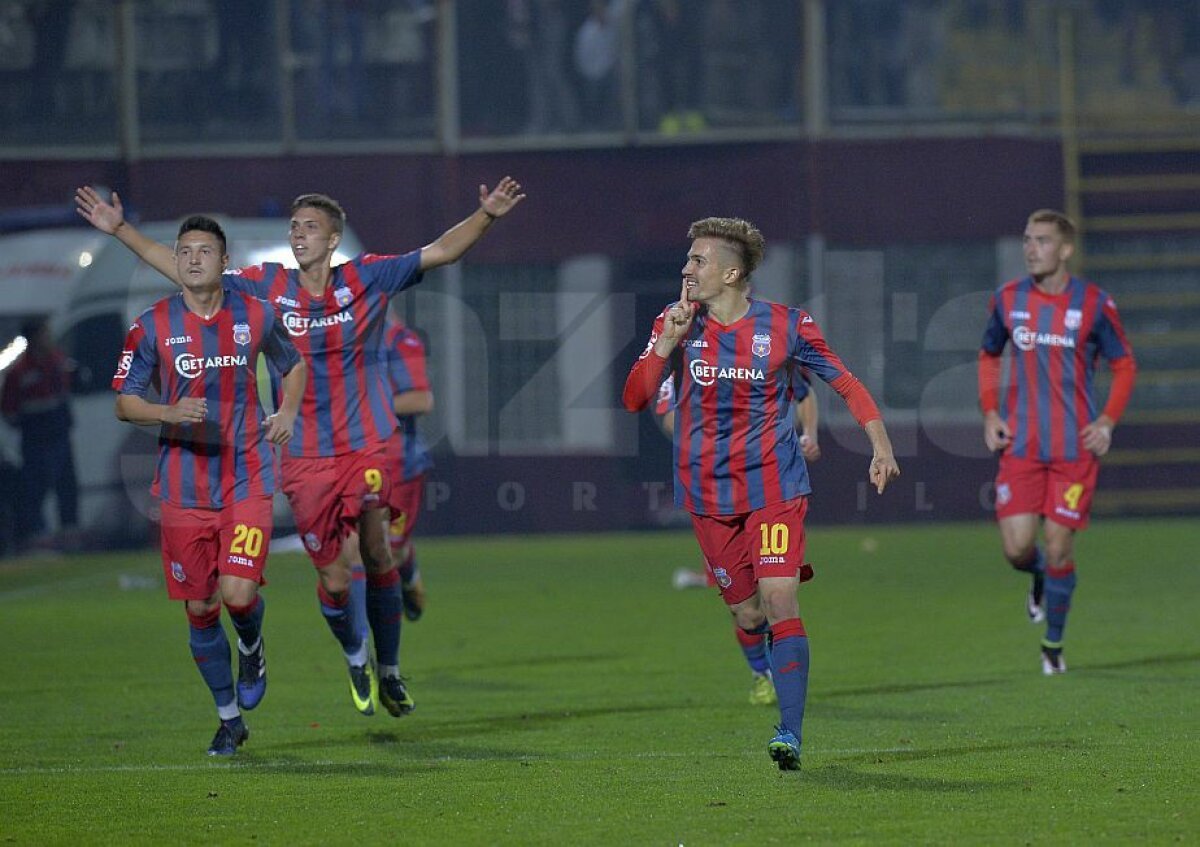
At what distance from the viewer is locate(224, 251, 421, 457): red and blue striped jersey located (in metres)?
9.24

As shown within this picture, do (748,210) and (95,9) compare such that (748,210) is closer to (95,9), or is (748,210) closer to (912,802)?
(95,9)

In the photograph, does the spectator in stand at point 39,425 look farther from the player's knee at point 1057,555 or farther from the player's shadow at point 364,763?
the player's shadow at point 364,763

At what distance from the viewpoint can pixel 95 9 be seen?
23.4m

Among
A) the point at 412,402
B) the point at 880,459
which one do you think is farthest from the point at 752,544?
the point at 412,402

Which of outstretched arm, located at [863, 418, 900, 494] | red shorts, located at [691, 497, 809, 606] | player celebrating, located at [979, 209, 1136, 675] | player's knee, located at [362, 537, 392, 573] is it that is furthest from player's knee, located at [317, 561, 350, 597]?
player celebrating, located at [979, 209, 1136, 675]

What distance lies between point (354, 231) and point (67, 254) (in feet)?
11.1

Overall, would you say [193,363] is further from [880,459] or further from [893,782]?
[893,782]

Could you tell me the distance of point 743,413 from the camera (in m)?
7.76

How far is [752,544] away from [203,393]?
91.9 inches

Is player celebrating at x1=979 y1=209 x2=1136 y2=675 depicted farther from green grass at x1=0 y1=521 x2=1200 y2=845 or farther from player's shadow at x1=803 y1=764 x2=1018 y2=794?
player's shadow at x1=803 y1=764 x2=1018 y2=794

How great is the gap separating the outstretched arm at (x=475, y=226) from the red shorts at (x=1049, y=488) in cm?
341

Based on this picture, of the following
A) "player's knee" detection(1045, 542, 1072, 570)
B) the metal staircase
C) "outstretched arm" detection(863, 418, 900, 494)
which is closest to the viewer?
"outstretched arm" detection(863, 418, 900, 494)

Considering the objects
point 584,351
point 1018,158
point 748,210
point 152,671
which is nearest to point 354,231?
point 584,351

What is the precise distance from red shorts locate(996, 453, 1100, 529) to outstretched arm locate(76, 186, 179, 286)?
14.6 ft
